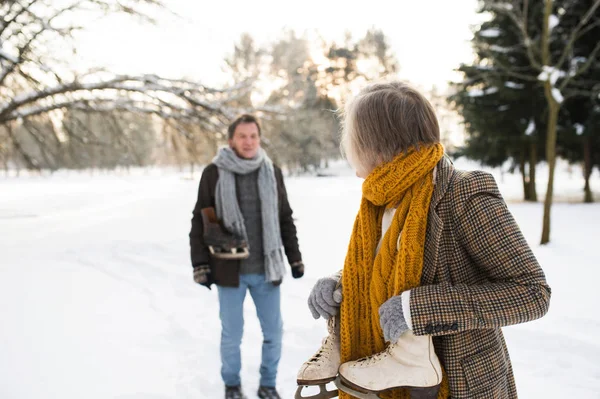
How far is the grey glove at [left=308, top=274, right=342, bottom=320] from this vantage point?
1474 mm

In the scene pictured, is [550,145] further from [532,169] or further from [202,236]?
[532,169]

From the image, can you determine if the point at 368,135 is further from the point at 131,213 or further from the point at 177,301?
the point at 131,213

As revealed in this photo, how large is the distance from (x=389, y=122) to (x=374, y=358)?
27.3 inches

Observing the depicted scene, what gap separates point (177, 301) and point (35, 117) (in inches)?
272

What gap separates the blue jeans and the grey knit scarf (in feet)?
0.49

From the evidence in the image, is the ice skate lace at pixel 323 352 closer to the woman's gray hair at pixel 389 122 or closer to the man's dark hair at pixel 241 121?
the woman's gray hair at pixel 389 122

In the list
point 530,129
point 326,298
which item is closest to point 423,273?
point 326,298

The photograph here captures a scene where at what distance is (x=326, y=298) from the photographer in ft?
4.83

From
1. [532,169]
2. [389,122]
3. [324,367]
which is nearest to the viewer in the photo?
[389,122]

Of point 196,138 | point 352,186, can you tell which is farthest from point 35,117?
point 352,186

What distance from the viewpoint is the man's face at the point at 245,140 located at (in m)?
3.05

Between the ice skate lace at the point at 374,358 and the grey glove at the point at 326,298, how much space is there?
0.73 ft

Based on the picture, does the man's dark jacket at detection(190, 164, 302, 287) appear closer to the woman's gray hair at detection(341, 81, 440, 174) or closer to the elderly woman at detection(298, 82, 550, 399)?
the elderly woman at detection(298, 82, 550, 399)

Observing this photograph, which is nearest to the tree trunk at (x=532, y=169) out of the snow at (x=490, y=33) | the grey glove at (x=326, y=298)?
the snow at (x=490, y=33)
